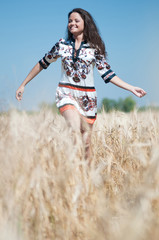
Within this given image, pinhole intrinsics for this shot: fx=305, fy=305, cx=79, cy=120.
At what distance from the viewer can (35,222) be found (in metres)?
1.37

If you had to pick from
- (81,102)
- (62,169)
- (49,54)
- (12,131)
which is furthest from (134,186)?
(49,54)

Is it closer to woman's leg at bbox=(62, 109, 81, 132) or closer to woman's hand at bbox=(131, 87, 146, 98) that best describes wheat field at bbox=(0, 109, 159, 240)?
woman's leg at bbox=(62, 109, 81, 132)

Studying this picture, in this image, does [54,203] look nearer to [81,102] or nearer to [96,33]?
[81,102]

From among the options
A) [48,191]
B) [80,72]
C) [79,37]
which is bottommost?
[48,191]

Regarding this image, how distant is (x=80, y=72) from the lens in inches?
97.4

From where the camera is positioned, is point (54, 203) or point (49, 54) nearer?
point (54, 203)

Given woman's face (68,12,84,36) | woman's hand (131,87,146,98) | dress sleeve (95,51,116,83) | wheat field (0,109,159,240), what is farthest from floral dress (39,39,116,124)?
wheat field (0,109,159,240)

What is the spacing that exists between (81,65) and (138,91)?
50cm

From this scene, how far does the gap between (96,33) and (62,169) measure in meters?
1.56

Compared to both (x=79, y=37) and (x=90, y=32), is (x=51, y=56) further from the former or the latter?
(x=90, y=32)

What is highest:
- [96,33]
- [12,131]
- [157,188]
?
[96,33]

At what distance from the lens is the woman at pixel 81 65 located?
2451mm

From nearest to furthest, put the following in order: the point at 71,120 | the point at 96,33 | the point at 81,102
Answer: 1. the point at 71,120
2. the point at 81,102
3. the point at 96,33

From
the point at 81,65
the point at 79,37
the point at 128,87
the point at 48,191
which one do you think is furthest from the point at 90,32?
the point at 48,191
